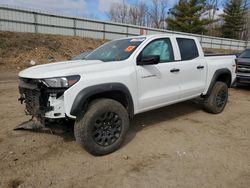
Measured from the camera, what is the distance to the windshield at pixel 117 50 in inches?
163

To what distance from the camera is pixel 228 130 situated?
4.82 meters

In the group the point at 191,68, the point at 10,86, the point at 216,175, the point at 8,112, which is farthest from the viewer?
the point at 10,86

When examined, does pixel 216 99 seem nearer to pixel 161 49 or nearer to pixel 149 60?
pixel 161 49

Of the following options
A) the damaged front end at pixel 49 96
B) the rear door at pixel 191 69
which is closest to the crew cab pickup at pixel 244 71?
the rear door at pixel 191 69

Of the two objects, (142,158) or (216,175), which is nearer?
(216,175)

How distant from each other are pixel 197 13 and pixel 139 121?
138 ft

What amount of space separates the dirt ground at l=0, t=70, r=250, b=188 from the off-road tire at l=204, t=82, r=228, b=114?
49cm

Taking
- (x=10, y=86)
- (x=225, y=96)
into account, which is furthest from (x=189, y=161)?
(x=10, y=86)

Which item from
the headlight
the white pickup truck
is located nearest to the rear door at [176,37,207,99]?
the white pickup truck

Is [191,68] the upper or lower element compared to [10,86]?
upper

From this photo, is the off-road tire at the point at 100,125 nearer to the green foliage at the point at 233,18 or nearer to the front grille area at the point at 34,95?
the front grille area at the point at 34,95

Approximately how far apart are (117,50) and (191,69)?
1689mm

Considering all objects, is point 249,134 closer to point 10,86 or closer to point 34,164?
point 34,164

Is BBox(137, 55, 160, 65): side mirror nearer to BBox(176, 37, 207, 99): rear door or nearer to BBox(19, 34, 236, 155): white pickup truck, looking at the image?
BBox(19, 34, 236, 155): white pickup truck
